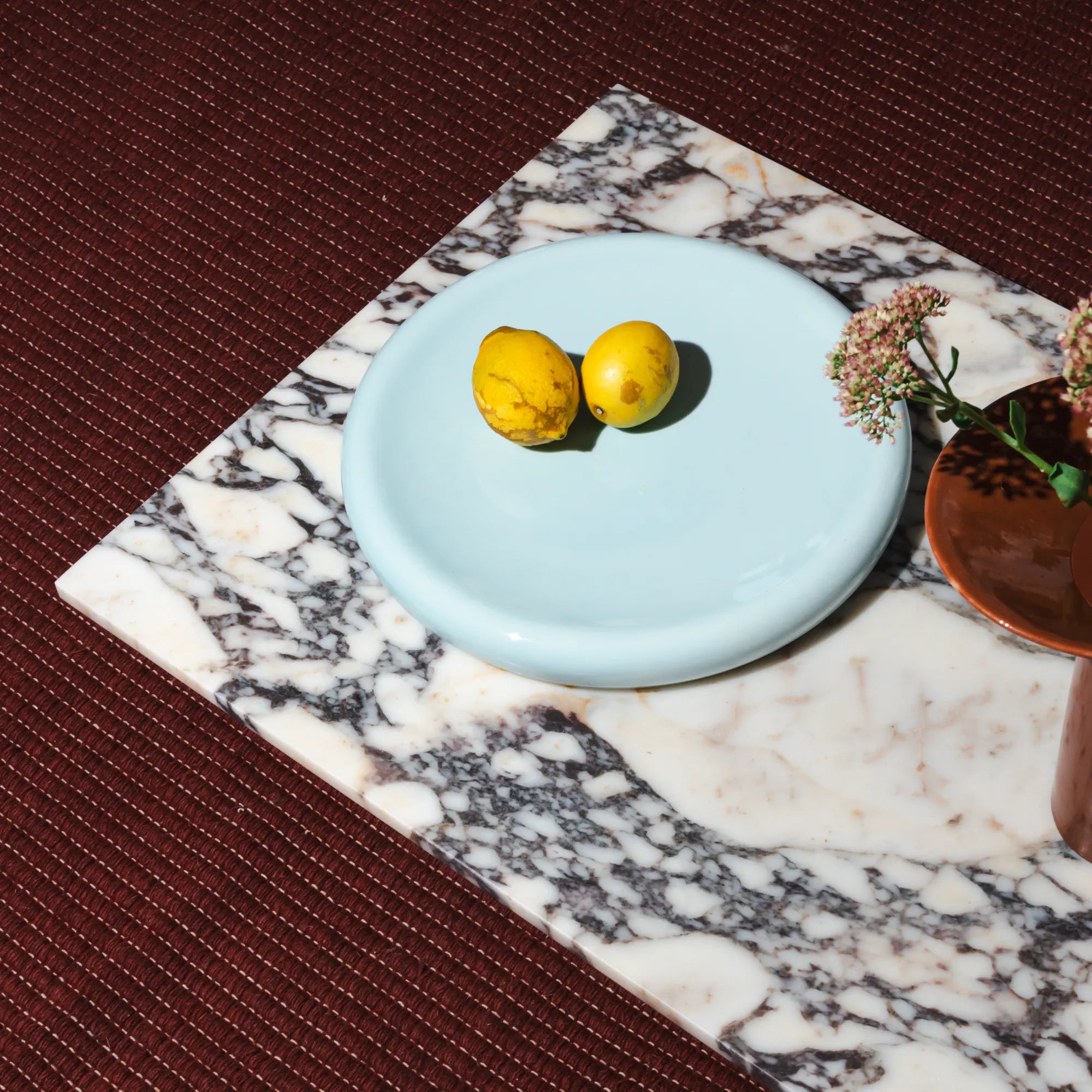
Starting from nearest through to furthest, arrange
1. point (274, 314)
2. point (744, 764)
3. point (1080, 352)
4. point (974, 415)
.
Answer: point (1080, 352) → point (974, 415) → point (744, 764) → point (274, 314)

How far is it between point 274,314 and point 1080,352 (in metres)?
1.19

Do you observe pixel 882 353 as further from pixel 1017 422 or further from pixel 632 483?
pixel 632 483

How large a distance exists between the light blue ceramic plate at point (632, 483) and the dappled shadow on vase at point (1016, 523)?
0.33ft

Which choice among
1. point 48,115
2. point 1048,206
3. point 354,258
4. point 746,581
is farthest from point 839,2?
point 746,581

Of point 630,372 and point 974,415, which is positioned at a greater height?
point 974,415

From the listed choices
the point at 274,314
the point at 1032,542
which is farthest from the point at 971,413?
the point at 274,314

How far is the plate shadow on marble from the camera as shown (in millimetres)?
926

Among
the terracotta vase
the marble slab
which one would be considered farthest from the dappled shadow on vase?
the marble slab

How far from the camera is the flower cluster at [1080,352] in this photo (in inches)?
22.1

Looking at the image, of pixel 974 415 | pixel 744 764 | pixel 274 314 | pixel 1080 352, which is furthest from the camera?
pixel 274 314

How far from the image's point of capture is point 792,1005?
754 mm

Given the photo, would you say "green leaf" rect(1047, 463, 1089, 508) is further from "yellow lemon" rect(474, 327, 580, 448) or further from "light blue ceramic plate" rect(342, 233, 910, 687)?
"yellow lemon" rect(474, 327, 580, 448)

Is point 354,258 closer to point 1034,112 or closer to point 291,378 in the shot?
point 291,378

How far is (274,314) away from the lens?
159cm
